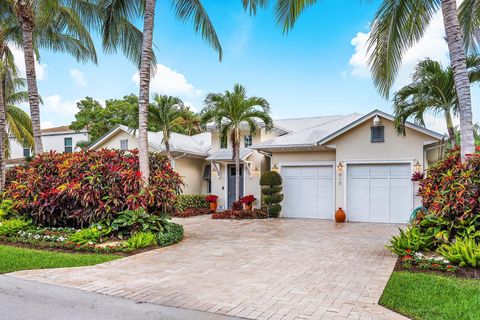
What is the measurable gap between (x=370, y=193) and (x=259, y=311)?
36.5 feet

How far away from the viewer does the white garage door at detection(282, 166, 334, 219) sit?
15891 mm

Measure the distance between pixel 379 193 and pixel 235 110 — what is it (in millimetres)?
6833

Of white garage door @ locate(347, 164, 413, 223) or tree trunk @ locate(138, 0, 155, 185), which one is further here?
white garage door @ locate(347, 164, 413, 223)

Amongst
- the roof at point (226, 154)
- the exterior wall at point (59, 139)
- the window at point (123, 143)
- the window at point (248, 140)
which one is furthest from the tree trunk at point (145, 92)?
the exterior wall at point (59, 139)

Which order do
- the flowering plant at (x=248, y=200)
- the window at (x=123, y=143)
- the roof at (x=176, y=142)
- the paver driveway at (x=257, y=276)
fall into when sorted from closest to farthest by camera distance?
the paver driveway at (x=257, y=276) → the flowering plant at (x=248, y=200) → the roof at (x=176, y=142) → the window at (x=123, y=143)

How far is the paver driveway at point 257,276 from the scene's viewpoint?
5.05 m

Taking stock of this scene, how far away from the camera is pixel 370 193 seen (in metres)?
14.8

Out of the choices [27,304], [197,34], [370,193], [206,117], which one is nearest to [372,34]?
[197,34]

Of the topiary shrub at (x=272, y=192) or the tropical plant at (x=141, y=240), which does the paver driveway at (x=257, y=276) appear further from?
the topiary shrub at (x=272, y=192)

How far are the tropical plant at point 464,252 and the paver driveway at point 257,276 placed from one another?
1.14 meters

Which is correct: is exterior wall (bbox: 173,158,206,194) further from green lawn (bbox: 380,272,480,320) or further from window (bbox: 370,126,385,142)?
green lawn (bbox: 380,272,480,320)

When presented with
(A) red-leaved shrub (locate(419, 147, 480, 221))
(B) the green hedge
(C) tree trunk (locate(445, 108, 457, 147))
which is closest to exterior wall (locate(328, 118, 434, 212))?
(C) tree trunk (locate(445, 108, 457, 147))

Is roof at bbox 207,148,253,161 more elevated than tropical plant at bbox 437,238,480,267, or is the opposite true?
roof at bbox 207,148,253,161

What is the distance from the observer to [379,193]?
14.7m
